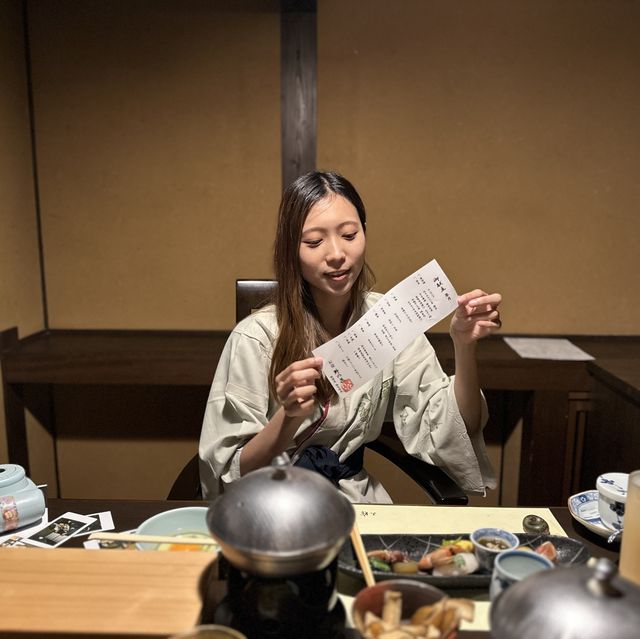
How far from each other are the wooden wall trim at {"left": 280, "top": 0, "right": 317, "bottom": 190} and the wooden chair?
1116 mm

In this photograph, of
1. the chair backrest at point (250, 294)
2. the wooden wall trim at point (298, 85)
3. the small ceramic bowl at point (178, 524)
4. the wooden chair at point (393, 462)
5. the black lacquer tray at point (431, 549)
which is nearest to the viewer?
the black lacquer tray at point (431, 549)

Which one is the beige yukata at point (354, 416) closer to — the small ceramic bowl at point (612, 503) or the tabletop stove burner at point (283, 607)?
the small ceramic bowl at point (612, 503)

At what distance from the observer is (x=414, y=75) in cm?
295

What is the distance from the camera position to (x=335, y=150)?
9.92ft

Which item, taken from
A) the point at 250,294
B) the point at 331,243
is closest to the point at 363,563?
the point at 331,243

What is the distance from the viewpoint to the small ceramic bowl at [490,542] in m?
1.03

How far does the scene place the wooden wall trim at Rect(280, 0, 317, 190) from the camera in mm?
2869

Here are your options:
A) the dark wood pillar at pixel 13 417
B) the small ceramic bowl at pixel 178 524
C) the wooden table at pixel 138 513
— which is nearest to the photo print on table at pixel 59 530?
the wooden table at pixel 138 513

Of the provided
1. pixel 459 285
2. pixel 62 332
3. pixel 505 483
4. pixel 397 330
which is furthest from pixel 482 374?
pixel 62 332

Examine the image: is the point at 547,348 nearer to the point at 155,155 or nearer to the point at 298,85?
the point at 298,85

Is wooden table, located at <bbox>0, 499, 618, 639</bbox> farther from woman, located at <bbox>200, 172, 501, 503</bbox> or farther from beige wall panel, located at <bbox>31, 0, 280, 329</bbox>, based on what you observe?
beige wall panel, located at <bbox>31, 0, 280, 329</bbox>

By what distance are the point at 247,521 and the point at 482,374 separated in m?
2.09

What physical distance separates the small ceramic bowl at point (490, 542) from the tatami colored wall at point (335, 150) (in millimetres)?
2150

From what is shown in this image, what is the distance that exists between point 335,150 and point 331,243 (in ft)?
5.02
